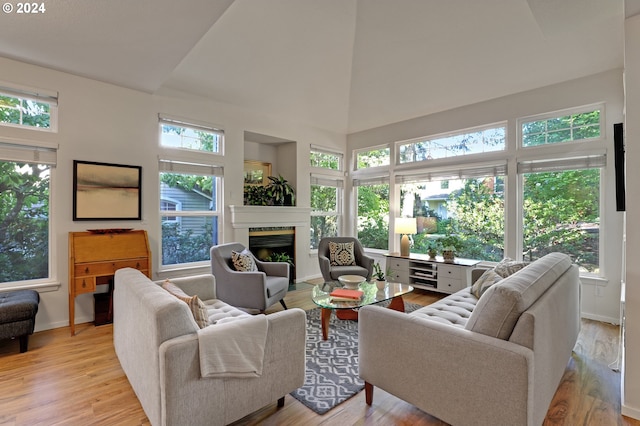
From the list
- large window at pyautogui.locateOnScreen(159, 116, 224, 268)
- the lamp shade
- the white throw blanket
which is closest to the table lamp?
the lamp shade

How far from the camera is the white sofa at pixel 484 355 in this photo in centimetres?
144

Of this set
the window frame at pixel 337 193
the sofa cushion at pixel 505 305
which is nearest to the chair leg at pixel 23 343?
the sofa cushion at pixel 505 305

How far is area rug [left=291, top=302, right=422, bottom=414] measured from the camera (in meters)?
2.09

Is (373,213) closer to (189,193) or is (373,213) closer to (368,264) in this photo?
(368,264)

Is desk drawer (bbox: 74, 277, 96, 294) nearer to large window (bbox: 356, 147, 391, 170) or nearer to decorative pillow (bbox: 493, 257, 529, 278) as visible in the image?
decorative pillow (bbox: 493, 257, 529, 278)

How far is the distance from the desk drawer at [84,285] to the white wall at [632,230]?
4.48 meters

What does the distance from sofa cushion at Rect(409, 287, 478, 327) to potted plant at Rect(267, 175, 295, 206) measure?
3249 millimetres

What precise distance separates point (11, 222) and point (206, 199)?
205 cm

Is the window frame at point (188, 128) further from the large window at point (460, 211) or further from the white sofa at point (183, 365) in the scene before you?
the large window at point (460, 211)

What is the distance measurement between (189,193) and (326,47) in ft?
9.06

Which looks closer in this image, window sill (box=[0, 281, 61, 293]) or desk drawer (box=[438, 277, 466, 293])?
window sill (box=[0, 281, 61, 293])

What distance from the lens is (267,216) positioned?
197 inches

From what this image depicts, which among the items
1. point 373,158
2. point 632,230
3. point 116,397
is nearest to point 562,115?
point 632,230

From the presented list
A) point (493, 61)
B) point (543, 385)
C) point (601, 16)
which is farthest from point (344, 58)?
point (543, 385)
